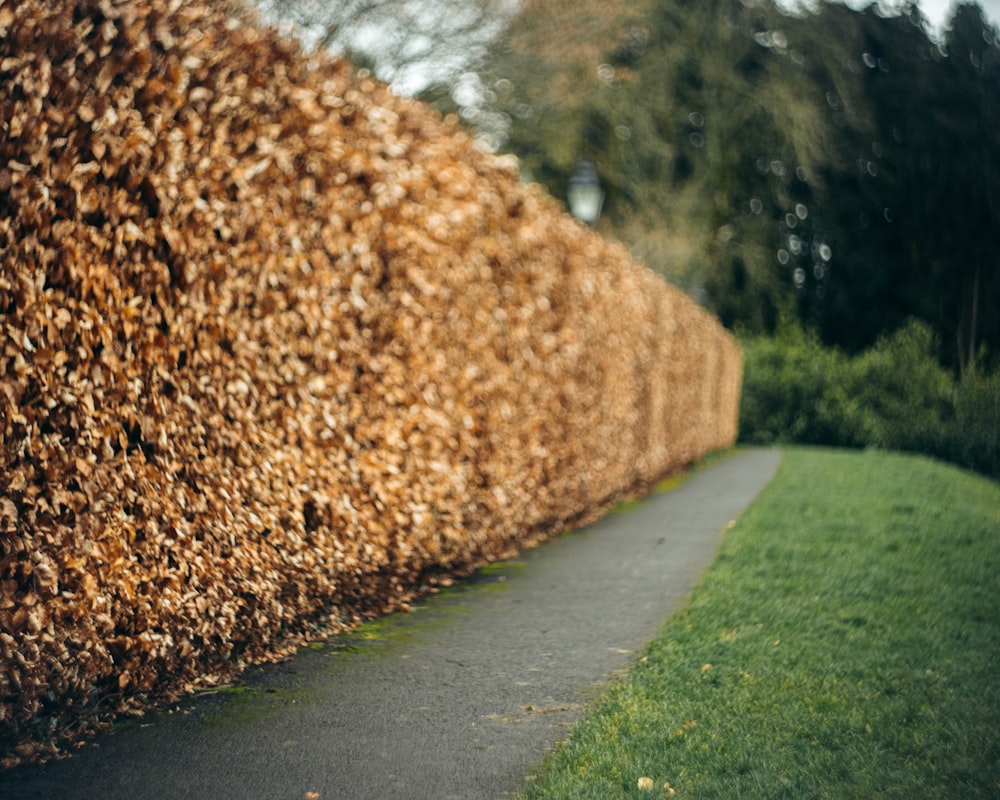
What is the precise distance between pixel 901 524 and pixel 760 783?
6780mm

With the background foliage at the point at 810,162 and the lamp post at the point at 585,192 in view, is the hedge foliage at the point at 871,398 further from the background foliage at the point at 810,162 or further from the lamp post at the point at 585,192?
the lamp post at the point at 585,192

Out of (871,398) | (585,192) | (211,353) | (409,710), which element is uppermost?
(585,192)

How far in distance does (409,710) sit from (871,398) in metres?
23.8

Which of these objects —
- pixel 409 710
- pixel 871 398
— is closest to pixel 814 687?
pixel 409 710

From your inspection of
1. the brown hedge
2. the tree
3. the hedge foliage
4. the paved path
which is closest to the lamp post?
the tree

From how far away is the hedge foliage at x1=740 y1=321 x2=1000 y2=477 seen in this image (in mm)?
21219

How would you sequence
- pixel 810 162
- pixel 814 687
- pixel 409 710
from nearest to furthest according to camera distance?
pixel 409 710, pixel 814 687, pixel 810 162

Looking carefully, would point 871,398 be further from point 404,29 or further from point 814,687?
point 814,687

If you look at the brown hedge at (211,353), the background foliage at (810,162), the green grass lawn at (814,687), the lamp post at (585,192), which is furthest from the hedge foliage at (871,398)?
A: the brown hedge at (211,353)

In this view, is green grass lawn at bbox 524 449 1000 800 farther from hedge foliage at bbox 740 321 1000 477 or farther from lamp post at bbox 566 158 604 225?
hedge foliage at bbox 740 321 1000 477

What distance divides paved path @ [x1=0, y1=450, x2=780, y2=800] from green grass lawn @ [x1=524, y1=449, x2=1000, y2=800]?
0.81 feet

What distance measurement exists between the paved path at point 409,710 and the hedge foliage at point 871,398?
637 inches

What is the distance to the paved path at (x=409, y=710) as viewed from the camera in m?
3.55

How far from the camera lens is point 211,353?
4.14 meters
